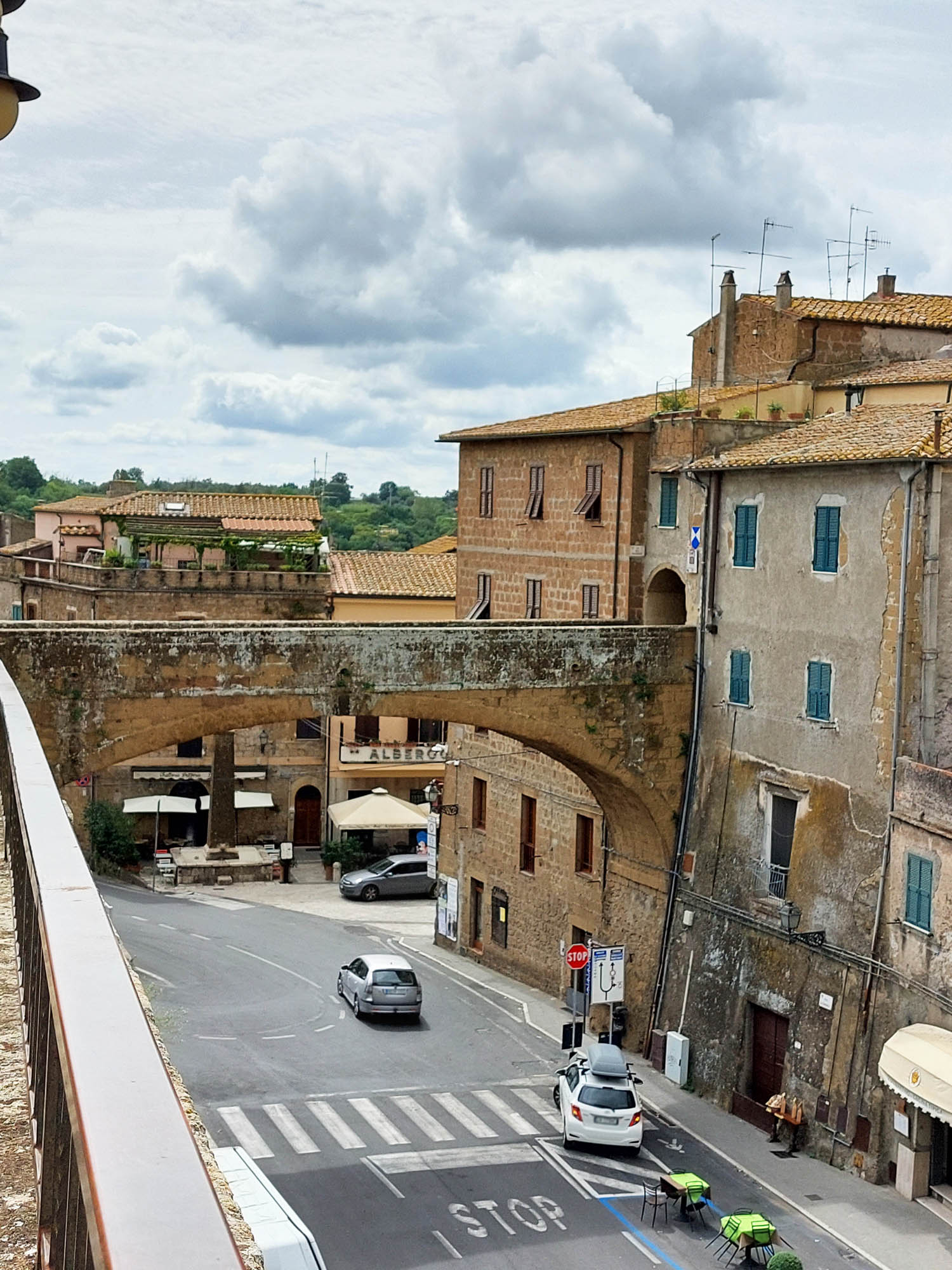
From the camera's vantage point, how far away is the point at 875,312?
112 feet

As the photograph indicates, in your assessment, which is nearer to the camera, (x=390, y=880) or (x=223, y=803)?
(x=390, y=880)

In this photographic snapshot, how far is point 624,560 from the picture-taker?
2989 cm

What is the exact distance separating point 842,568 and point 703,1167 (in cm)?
957

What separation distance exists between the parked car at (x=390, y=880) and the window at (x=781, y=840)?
1918 centimetres

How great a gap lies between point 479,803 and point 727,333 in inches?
501

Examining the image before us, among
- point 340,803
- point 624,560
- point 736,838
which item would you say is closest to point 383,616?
point 340,803

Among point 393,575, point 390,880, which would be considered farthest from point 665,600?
point 393,575

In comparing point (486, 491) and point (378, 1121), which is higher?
point (486, 491)

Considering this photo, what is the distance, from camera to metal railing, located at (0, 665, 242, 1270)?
188 cm

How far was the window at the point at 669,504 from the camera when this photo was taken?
28.9 metres

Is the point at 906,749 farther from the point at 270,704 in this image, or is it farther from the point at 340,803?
the point at 340,803

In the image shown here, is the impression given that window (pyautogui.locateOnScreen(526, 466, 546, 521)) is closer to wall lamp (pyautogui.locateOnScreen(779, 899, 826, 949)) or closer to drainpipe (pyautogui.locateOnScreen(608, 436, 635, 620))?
drainpipe (pyautogui.locateOnScreen(608, 436, 635, 620))

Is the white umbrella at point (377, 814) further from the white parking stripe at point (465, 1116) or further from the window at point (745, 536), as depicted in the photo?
the window at point (745, 536)

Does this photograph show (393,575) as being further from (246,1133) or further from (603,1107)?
(603,1107)
